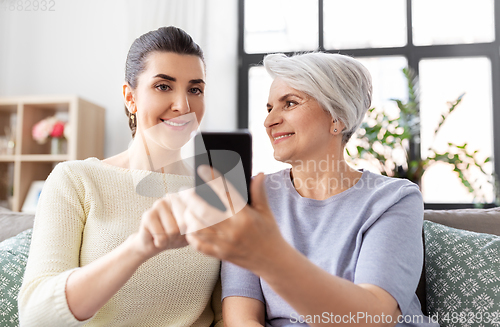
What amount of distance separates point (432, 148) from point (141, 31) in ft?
7.27

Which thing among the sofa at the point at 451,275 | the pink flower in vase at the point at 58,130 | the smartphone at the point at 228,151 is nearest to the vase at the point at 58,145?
the pink flower in vase at the point at 58,130

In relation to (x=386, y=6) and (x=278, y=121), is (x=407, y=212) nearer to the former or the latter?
(x=278, y=121)

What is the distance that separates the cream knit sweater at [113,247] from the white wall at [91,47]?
1.87 metres

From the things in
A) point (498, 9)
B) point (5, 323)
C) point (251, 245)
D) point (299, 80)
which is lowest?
point (5, 323)

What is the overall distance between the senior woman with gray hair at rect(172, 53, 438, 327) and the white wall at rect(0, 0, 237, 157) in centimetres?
181

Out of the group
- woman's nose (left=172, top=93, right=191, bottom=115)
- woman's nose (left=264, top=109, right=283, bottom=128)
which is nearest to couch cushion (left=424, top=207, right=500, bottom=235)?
woman's nose (left=264, top=109, right=283, bottom=128)

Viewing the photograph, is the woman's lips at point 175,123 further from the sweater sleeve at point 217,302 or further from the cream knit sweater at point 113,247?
the sweater sleeve at point 217,302

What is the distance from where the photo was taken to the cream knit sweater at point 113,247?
2.68 feet

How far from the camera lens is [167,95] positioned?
3.16ft

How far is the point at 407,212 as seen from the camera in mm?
898

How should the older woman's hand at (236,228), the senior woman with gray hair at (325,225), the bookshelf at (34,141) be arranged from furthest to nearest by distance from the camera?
1. the bookshelf at (34,141)
2. the senior woman with gray hair at (325,225)
3. the older woman's hand at (236,228)

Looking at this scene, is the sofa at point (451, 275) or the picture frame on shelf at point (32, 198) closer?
the sofa at point (451, 275)

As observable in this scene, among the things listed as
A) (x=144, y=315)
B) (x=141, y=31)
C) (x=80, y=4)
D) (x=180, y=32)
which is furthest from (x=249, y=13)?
(x=144, y=315)

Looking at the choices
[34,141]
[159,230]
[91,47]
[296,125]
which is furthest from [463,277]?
[91,47]
